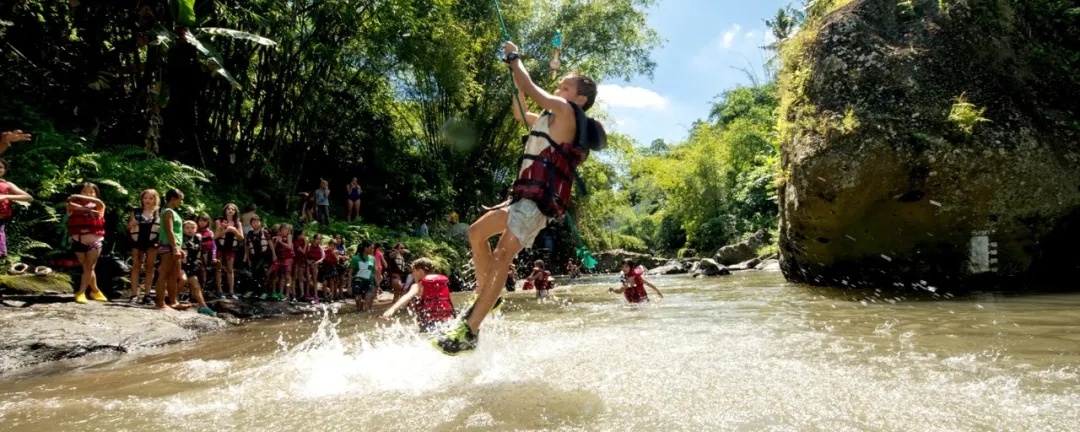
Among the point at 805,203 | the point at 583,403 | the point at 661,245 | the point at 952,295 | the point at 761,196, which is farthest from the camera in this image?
the point at 661,245

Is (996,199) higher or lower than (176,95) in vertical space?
lower

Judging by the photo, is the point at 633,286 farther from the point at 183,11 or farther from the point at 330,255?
the point at 183,11

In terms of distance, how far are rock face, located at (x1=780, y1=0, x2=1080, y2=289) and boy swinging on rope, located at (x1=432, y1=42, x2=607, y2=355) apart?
5833 millimetres

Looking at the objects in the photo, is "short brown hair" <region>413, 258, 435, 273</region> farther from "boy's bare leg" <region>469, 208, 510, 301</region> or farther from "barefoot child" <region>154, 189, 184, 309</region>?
"barefoot child" <region>154, 189, 184, 309</region>

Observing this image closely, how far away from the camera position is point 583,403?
2.77 m

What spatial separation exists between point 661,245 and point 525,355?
146 ft

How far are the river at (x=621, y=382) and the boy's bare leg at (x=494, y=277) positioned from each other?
0.26 metres

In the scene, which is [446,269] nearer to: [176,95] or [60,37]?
[176,95]

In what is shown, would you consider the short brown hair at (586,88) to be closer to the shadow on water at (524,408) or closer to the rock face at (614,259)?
the shadow on water at (524,408)

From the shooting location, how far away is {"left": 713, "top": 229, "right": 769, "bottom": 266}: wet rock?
2631 centimetres

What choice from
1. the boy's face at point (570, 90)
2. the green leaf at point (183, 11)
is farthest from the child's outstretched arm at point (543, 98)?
the green leaf at point (183, 11)

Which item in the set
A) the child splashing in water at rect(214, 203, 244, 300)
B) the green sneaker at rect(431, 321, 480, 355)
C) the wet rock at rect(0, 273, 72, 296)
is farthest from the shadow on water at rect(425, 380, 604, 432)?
the child splashing in water at rect(214, 203, 244, 300)

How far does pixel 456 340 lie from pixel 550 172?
3.92 ft

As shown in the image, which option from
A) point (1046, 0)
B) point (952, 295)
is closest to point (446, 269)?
point (952, 295)
